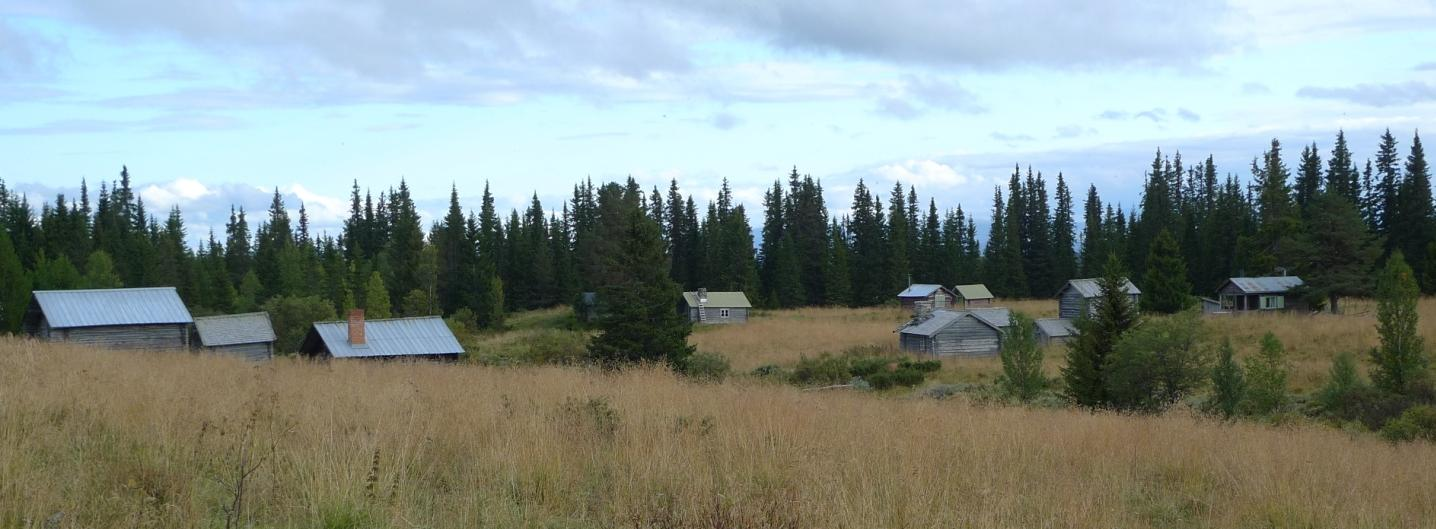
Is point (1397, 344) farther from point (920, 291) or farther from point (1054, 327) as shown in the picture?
point (920, 291)

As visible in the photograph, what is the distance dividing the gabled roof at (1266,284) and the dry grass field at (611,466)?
1935 inches

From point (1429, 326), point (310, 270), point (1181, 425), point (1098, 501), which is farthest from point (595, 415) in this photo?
point (310, 270)

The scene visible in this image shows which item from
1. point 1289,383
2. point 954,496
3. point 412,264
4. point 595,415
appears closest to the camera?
point 954,496

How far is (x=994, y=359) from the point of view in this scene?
44344mm

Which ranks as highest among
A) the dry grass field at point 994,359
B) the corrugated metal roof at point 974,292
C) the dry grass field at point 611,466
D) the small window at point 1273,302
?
the corrugated metal roof at point 974,292

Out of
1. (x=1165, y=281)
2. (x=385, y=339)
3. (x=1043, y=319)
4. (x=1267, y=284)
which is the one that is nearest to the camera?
(x=385, y=339)

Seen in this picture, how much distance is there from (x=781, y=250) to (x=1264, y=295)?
4199 centimetres

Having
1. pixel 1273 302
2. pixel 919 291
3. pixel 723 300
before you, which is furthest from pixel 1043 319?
pixel 723 300

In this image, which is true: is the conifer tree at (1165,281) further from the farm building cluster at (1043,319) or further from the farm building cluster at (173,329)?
the farm building cluster at (173,329)

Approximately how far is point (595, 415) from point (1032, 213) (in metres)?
95.5

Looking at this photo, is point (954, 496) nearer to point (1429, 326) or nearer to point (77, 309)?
point (77, 309)

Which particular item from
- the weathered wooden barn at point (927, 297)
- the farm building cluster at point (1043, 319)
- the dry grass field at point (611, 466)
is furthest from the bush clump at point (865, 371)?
the weathered wooden barn at point (927, 297)

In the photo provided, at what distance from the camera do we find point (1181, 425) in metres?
11.2

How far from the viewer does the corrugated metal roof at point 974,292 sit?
81.0m
